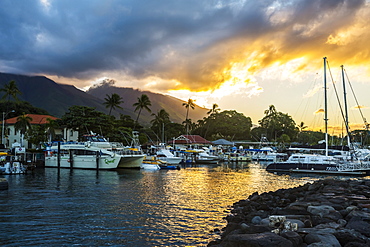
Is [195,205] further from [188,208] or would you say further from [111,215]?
[111,215]

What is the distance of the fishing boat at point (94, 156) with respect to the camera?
169ft

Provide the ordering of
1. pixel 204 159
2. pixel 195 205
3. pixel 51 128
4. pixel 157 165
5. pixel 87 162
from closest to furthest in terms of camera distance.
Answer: pixel 195 205 → pixel 87 162 → pixel 157 165 → pixel 51 128 → pixel 204 159

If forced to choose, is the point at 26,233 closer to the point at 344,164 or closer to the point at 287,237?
the point at 287,237

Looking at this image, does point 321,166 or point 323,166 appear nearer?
point 323,166

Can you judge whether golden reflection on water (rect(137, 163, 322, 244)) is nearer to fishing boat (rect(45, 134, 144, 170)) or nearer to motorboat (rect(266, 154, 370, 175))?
motorboat (rect(266, 154, 370, 175))

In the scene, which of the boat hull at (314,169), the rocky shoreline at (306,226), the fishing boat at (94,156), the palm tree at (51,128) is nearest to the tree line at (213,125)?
the palm tree at (51,128)

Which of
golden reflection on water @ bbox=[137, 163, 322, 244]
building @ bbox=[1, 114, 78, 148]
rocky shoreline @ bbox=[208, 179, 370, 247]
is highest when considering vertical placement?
building @ bbox=[1, 114, 78, 148]

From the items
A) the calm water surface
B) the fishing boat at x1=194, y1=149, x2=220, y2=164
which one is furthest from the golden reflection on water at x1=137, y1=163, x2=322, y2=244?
the fishing boat at x1=194, y1=149, x2=220, y2=164

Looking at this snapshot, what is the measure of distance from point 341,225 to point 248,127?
127728 millimetres

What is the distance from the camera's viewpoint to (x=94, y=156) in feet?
172

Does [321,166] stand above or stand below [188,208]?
above

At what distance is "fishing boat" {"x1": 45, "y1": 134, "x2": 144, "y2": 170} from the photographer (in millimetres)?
51438

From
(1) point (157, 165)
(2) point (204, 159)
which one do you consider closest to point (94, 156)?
(1) point (157, 165)

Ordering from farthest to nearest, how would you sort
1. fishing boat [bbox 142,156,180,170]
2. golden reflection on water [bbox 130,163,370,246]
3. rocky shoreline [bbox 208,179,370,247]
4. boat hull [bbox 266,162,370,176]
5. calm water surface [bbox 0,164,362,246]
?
fishing boat [bbox 142,156,180,170] → boat hull [bbox 266,162,370,176] → golden reflection on water [bbox 130,163,370,246] → calm water surface [bbox 0,164,362,246] → rocky shoreline [bbox 208,179,370,247]
